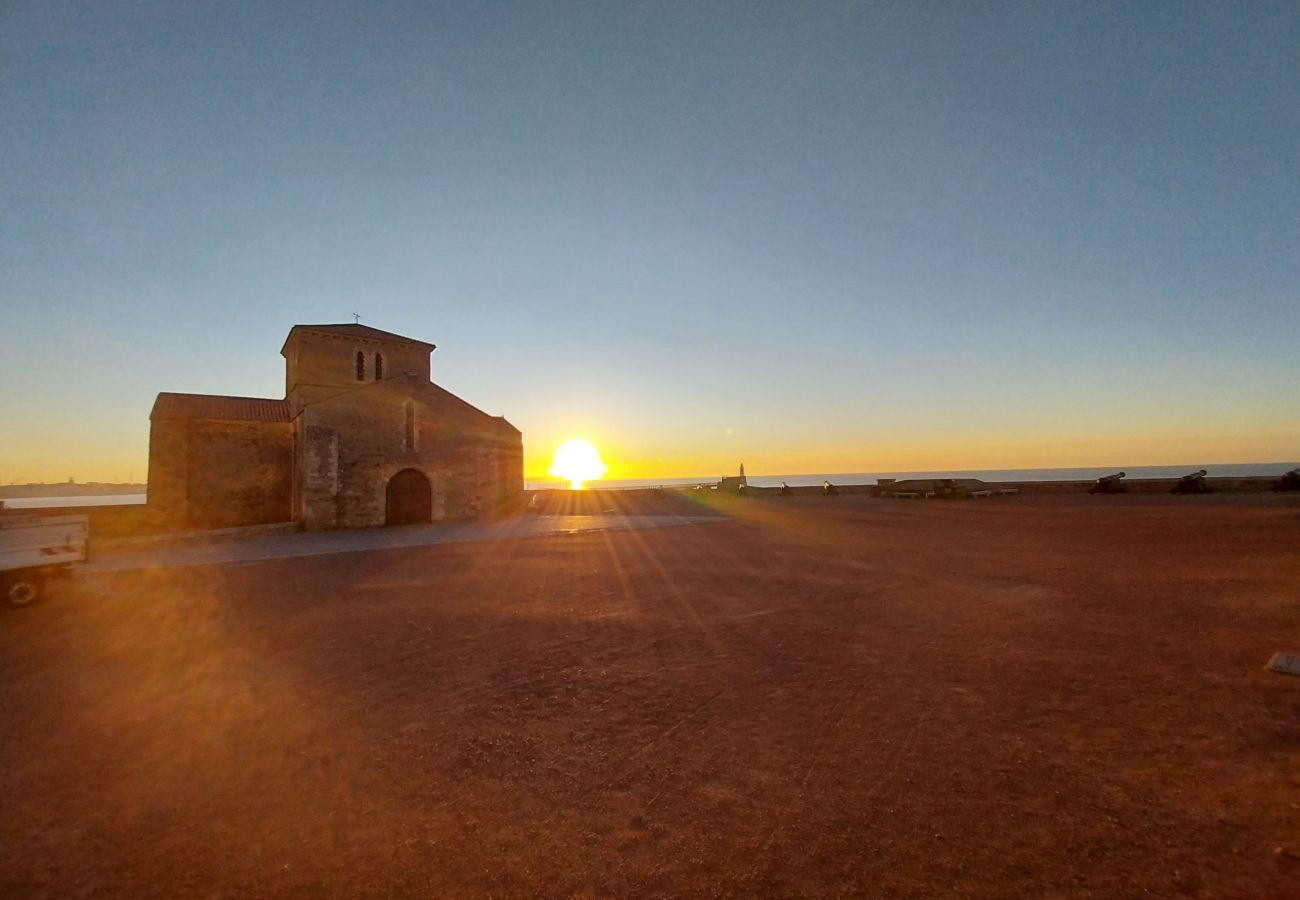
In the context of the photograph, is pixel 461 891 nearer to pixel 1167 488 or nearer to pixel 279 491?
pixel 279 491

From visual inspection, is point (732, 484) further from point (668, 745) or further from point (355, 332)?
point (668, 745)

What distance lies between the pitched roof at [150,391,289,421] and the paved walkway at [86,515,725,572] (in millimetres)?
8497

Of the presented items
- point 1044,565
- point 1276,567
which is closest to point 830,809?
point 1044,565

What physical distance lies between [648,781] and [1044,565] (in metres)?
11.0

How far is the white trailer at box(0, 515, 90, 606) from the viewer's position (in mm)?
9445

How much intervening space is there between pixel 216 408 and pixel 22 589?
2043cm

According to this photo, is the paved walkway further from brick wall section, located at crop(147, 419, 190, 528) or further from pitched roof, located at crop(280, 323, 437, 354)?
pitched roof, located at crop(280, 323, 437, 354)

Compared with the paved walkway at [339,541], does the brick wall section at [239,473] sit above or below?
A: above

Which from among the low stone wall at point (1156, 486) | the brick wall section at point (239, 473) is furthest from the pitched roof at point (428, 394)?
the low stone wall at point (1156, 486)

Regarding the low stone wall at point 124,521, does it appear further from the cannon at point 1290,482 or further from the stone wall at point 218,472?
the cannon at point 1290,482

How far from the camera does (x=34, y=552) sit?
977 cm

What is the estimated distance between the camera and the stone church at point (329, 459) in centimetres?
2339

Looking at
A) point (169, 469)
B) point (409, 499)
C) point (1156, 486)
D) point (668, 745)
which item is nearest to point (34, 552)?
point (668, 745)

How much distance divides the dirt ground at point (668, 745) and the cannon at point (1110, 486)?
2542 centimetres
